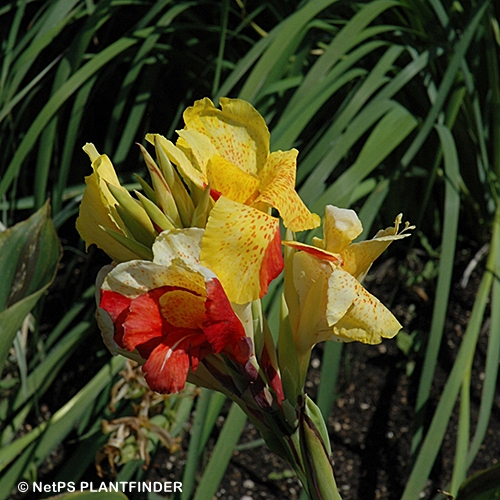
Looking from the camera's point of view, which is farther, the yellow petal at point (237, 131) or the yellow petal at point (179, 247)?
the yellow petal at point (237, 131)

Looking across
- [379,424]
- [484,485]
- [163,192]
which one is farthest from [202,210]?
[379,424]

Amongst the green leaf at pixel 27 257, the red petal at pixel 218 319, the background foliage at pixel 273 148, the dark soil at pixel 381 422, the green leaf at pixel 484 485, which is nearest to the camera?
the red petal at pixel 218 319

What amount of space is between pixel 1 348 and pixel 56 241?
0.47 ft

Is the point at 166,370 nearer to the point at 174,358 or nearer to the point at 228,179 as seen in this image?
the point at 174,358

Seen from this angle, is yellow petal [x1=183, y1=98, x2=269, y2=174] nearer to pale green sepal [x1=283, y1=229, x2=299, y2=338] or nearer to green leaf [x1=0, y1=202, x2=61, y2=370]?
pale green sepal [x1=283, y1=229, x2=299, y2=338]

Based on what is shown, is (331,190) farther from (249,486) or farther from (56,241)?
(249,486)

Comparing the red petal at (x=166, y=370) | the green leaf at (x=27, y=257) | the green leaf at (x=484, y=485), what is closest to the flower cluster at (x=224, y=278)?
the red petal at (x=166, y=370)

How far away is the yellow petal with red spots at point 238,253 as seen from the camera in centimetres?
42

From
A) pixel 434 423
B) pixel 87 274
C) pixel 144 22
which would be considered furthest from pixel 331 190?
pixel 87 274

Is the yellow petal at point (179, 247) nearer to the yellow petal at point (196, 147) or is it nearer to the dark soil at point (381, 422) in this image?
the yellow petal at point (196, 147)

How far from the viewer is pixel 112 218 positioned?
45 centimetres

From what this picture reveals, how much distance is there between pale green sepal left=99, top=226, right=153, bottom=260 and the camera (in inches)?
17.3

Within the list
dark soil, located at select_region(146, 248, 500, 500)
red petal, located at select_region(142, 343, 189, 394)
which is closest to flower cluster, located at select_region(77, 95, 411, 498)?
red petal, located at select_region(142, 343, 189, 394)

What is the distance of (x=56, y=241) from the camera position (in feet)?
2.63
